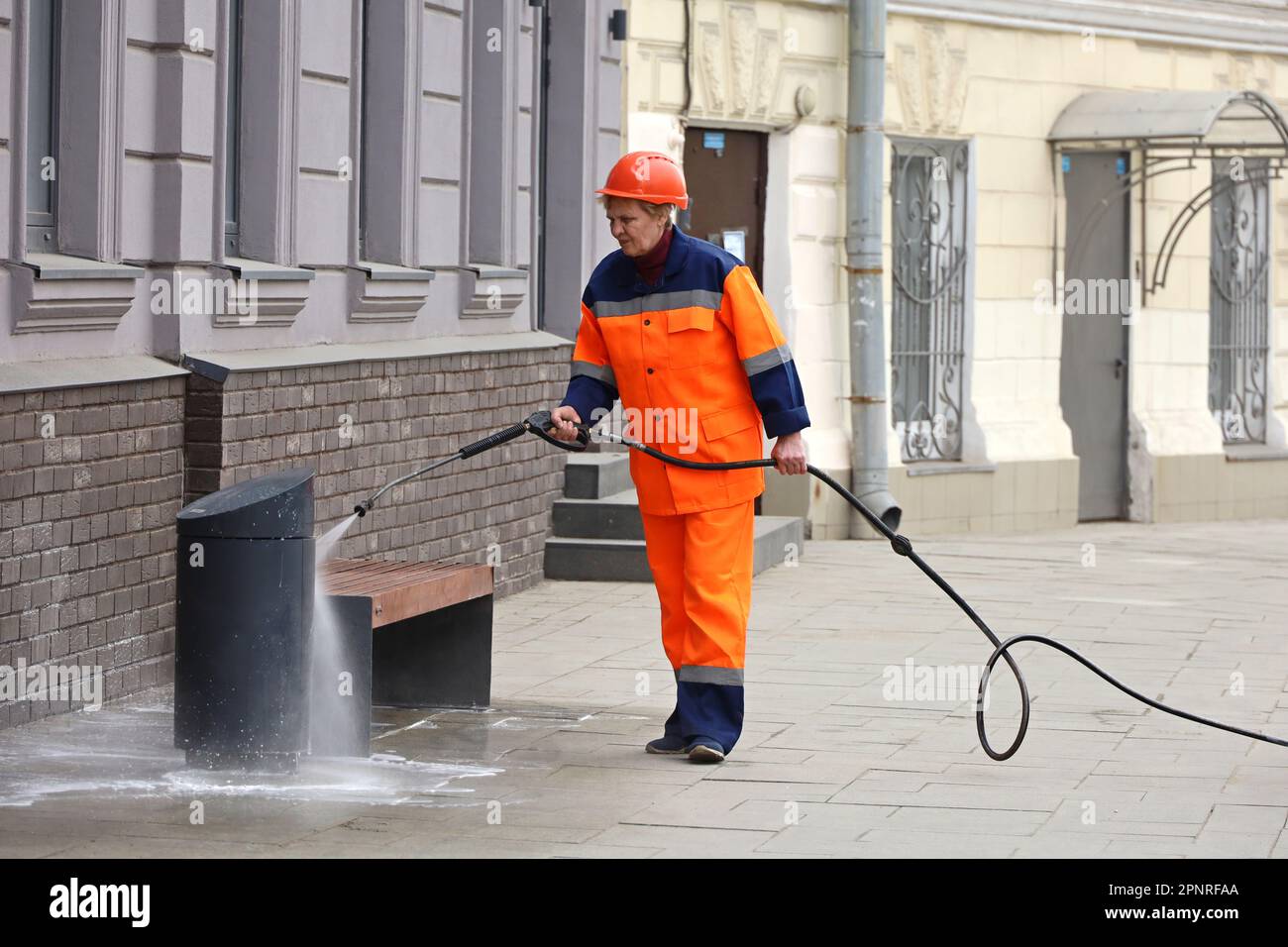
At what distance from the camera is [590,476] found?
41.3 ft

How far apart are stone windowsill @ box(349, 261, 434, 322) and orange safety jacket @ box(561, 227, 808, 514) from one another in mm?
2983

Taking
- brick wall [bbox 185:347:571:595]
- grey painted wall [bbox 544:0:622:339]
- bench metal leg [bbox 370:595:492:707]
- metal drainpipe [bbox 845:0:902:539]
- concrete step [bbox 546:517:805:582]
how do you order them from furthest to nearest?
metal drainpipe [bbox 845:0:902:539] < grey painted wall [bbox 544:0:622:339] < concrete step [bbox 546:517:805:582] < brick wall [bbox 185:347:571:595] < bench metal leg [bbox 370:595:492:707]

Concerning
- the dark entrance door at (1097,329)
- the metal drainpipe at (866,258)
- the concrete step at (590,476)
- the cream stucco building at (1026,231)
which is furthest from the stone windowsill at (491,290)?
the dark entrance door at (1097,329)

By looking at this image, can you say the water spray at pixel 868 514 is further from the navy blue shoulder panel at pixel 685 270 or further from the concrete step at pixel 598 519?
the concrete step at pixel 598 519

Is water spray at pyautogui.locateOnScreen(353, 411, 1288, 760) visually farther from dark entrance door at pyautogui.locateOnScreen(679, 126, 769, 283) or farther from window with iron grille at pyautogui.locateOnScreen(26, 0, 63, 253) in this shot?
dark entrance door at pyautogui.locateOnScreen(679, 126, 769, 283)

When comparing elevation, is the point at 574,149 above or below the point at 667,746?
above

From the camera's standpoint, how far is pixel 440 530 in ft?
36.2

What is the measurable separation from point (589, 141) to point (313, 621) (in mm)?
6338

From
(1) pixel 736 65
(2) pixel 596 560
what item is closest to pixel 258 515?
(2) pixel 596 560

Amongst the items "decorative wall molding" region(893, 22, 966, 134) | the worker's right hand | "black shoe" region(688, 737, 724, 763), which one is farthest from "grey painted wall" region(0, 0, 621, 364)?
"decorative wall molding" region(893, 22, 966, 134)

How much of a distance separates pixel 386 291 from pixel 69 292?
255 cm

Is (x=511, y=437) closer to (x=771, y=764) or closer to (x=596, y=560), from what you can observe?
(x=771, y=764)

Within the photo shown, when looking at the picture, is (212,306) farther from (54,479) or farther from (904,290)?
(904,290)

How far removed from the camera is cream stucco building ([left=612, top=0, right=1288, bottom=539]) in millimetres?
14984
